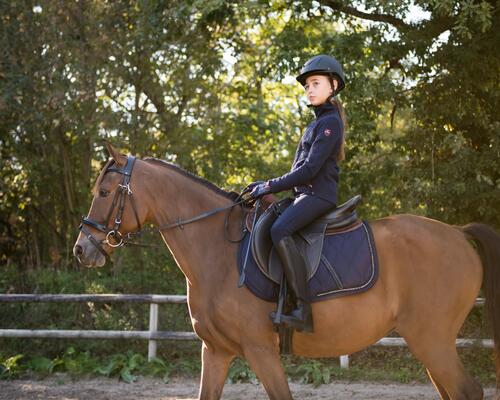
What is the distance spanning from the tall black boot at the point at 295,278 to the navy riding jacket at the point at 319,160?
42cm

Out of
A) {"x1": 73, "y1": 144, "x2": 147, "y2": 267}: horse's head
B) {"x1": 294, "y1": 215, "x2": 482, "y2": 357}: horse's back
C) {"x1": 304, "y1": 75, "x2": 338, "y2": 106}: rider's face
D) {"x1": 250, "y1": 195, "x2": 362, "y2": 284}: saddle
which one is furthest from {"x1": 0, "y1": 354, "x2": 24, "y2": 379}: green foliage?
{"x1": 304, "y1": 75, "x2": 338, "y2": 106}: rider's face

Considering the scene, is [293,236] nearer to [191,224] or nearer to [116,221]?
[191,224]

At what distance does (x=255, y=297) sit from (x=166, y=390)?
3.93 metres

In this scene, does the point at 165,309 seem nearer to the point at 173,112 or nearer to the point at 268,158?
the point at 173,112

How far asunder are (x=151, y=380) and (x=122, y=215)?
441 cm

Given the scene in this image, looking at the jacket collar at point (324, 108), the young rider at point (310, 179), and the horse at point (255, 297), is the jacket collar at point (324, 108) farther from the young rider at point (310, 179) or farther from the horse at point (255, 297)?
the horse at point (255, 297)

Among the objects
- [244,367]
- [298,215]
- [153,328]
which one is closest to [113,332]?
[153,328]

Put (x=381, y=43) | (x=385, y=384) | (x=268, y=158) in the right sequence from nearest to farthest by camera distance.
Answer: (x=385, y=384) → (x=381, y=43) → (x=268, y=158)

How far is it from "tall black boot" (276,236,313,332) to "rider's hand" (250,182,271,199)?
0.40 meters

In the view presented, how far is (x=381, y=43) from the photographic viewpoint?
9266 mm

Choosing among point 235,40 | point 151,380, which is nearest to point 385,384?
point 151,380

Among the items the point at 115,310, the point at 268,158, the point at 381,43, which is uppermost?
the point at 381,43

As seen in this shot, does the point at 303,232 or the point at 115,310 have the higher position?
the point at 303,232

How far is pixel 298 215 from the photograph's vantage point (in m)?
4.88
